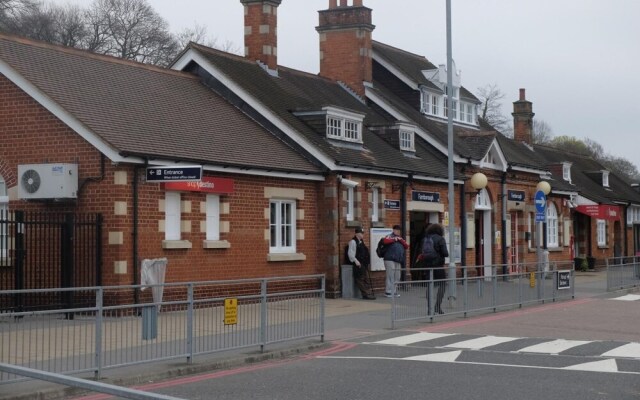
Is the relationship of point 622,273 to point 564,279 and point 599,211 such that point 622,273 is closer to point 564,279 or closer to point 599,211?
point 564,279

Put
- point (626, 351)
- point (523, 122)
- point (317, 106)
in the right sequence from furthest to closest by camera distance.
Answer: point (523, 122) → point (317, 106) → point (626, 351)

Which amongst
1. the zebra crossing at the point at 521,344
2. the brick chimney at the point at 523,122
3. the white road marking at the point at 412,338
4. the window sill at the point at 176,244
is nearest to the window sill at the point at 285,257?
the window sill at the point at 176,244

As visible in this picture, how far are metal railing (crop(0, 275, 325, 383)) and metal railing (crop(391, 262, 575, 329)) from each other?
351cm

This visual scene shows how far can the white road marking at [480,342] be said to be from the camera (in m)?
16.2

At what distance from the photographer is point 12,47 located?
22891 millimetres

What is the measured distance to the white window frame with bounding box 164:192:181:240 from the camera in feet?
71.8

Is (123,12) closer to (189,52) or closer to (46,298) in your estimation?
(189,52)

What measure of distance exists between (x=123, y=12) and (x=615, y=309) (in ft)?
125

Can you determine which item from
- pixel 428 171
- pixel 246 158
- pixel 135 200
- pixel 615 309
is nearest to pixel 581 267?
pixel 428 171

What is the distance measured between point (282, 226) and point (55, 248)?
7.09 m

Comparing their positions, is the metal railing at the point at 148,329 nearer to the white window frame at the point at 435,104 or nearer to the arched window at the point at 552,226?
the white window frame at the point at 435,104

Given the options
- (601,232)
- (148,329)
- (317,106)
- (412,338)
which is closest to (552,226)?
(601,232)

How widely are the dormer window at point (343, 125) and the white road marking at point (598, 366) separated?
15094 mm

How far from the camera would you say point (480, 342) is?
660 inches
